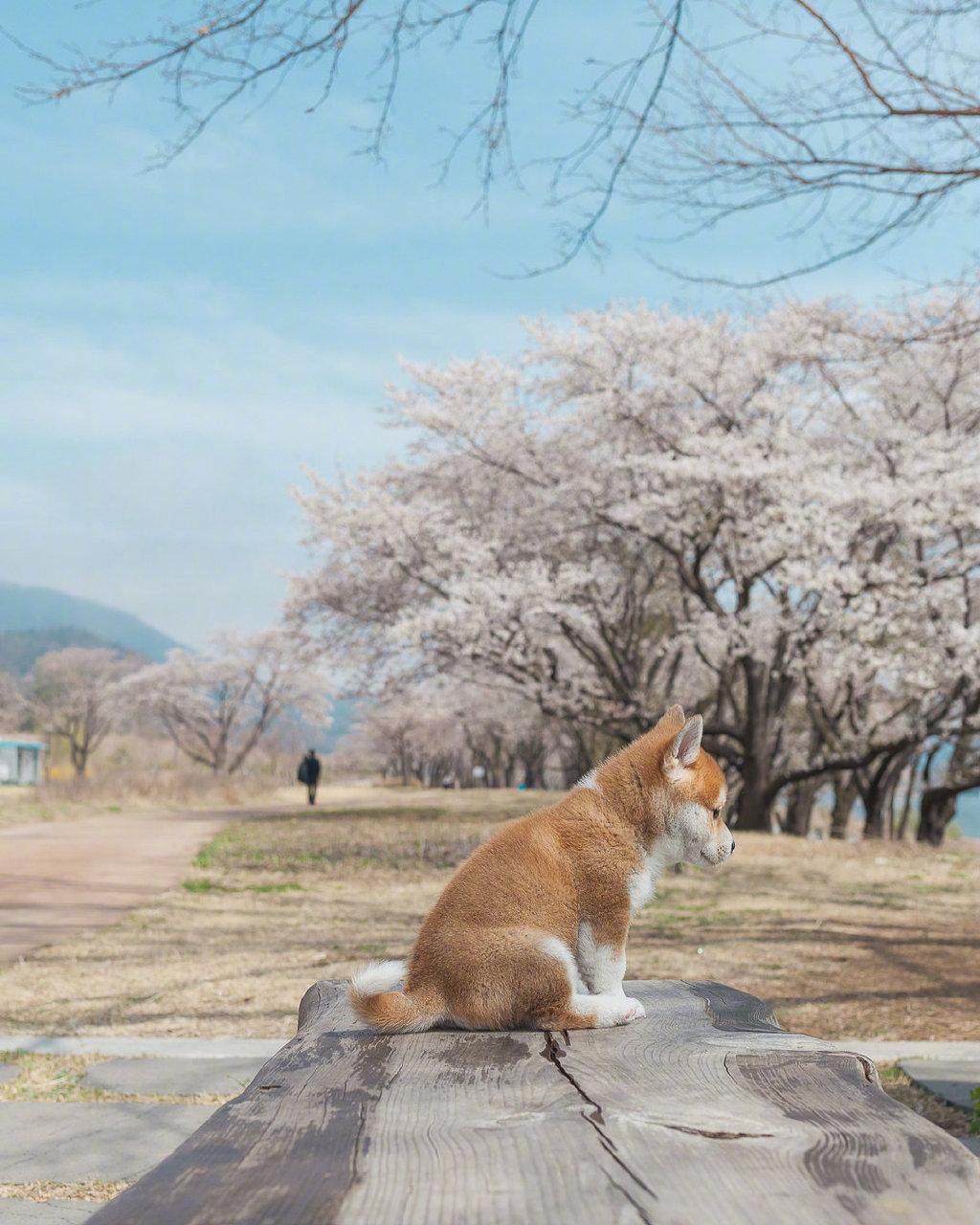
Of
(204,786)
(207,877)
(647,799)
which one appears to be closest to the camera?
(647,799)

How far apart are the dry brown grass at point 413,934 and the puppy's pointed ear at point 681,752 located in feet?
12.1

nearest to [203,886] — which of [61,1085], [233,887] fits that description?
[233,887]

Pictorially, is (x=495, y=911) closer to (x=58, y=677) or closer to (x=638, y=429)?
(x=638, y=429)

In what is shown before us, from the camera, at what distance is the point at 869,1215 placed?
56.7 inches

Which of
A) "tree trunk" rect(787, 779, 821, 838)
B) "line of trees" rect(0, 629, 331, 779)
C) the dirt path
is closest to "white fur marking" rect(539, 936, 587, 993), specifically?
the dirt path

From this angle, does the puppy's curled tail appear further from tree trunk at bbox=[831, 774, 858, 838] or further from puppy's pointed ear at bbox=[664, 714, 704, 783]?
tree trunk at bbox=[831, 774, 858, 838]

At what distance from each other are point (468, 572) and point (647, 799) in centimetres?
1600

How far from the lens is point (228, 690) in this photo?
53.3 m

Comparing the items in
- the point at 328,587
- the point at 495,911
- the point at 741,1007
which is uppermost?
the point at 328,587

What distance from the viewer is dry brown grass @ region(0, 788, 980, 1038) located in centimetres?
636

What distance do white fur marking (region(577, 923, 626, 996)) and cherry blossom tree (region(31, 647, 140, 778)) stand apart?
62.3 meters

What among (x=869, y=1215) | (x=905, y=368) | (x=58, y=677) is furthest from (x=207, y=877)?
(x=58, y=677)

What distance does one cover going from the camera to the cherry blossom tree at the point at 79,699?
64.3 meters

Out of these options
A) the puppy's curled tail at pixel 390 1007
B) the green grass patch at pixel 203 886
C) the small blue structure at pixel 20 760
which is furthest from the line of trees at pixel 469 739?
the small blue structure at pixel 20 760
